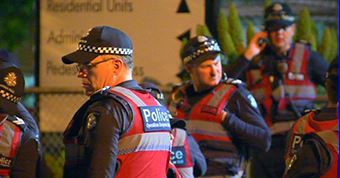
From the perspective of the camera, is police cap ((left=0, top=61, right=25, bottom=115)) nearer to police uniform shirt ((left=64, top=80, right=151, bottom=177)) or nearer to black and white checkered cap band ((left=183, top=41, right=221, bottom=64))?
police uniform shirt ((left=64, top=80, right=151, bottom=177))

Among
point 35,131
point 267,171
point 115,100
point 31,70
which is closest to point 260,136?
point 267,171

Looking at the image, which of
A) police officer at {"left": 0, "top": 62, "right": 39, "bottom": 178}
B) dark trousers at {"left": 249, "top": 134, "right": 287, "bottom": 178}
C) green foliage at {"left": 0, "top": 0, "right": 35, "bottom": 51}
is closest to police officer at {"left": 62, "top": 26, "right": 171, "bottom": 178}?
police officer at {"left": 0, "top": 62, "right": 39, "bottom": 178}

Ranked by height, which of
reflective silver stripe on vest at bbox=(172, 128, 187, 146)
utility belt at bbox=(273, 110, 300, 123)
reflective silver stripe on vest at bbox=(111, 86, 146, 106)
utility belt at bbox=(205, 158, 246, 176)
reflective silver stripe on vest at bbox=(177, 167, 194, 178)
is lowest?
utility belt at bbox=(205, 158, 246, 176)

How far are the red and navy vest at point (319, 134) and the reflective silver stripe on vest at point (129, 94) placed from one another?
0.89m

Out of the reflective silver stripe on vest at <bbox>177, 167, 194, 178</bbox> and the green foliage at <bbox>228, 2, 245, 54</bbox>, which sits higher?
the green foliage at <bbox>228, 2, 245, 54</bbox>

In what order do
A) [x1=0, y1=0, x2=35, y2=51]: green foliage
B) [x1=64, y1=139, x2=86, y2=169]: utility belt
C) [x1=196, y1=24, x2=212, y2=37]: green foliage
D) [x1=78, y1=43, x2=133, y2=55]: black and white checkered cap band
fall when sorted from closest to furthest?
[x1=64, y1=139, x2=86, y2=169]: utility belt
[x1=78, y1=43, x2=133, y2=55]: black and white checkered cap band
[x1=196, y1=24, x2=212, y2=37]: green foliage
[x1=0, y1=0, x2=35, y2=51]: green foliage

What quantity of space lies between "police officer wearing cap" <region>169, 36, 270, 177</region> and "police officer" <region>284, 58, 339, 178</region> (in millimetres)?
1317

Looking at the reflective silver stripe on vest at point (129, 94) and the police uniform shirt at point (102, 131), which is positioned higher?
the reflective silver stripe on vest at point (129, 94)

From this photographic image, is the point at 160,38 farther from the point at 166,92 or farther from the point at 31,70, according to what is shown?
the point at 31,70

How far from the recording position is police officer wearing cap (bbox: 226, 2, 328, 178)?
24.5ft

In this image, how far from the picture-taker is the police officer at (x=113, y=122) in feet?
14.1

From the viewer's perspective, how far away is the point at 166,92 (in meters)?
8.37

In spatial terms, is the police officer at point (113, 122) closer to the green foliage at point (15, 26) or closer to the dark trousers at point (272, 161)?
the dark trousers at point (272, 161)

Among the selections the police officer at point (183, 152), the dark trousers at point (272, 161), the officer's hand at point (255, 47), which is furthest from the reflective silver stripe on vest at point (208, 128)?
the officer's hand at point (255, 47)
